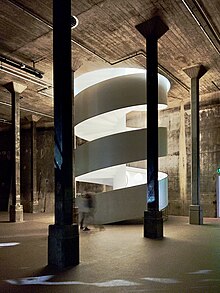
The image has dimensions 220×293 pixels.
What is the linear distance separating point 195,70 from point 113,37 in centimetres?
279

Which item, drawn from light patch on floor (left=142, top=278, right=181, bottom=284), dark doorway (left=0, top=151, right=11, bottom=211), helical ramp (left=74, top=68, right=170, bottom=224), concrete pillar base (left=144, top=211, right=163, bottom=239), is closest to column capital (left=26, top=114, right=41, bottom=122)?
dark doorway (left=0, top=151, right=11, bottom=211)

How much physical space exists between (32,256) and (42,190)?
9928 millimetres

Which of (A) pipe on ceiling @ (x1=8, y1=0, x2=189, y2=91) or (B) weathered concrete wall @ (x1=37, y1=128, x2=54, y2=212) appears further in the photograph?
(B) weathered concrete wall @ (x1=37, y1=128, x2=54, y2=212)

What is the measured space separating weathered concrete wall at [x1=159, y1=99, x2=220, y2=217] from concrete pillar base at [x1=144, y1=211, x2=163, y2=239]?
488 centimetres

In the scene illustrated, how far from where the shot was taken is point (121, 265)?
167 inches

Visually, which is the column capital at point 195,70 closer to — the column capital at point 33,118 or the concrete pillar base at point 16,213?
the concrete pillar base at point 16,213

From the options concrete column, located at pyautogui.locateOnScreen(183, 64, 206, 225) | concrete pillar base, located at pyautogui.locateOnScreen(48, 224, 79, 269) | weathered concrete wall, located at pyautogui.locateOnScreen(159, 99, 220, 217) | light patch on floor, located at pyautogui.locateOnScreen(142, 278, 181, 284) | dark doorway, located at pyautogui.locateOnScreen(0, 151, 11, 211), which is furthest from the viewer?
dark doorway, located at pyautogui.locateOnScreen(0, 151, 11, 211)

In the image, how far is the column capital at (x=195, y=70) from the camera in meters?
8.31

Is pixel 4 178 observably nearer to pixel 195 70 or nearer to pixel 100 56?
pixel 100 56

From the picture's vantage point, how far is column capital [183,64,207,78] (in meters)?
8.31

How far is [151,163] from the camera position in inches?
253

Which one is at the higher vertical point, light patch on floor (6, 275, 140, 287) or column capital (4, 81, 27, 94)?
column capital (4, 81, 27, 94)

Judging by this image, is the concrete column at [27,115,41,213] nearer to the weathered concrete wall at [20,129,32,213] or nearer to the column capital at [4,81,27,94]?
the weathered concrete wall at [20,129,32,213]

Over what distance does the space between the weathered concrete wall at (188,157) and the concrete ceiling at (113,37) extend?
1.54 meters
